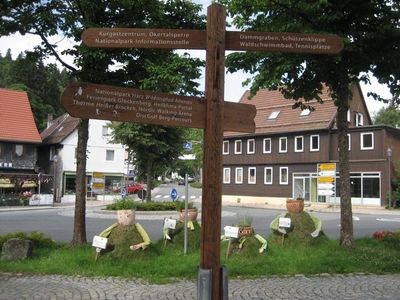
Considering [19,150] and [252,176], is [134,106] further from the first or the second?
[19,150]

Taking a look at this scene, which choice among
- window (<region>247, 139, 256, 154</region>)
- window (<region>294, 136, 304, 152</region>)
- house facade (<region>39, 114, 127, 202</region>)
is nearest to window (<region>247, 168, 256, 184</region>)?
window (<region>247, 139, 256, 154</region>)

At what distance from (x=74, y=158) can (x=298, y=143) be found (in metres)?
22.3

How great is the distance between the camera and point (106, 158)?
54188mm

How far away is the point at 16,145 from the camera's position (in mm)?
47531

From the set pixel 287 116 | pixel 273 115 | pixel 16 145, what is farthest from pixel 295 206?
pixel 16 145

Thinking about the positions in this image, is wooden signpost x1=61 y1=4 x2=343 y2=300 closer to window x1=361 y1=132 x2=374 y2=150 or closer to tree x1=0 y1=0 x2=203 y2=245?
tree x1=0 y1=0 x2=203 y2=245

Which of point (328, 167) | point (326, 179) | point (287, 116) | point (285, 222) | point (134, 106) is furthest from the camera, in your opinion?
point (287, 116)

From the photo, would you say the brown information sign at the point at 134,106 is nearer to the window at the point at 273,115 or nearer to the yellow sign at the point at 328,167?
the yellow sign at the point at 328,167

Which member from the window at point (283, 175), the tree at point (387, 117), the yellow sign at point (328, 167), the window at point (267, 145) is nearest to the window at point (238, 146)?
the window at point (267, 145)

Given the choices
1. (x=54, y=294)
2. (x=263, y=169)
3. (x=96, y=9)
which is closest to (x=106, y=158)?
(x=263, y=169)

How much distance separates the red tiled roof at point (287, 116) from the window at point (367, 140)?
2969mm

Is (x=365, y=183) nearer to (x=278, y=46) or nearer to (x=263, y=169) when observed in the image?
(x=263, y=169)

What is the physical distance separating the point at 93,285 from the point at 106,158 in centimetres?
4675

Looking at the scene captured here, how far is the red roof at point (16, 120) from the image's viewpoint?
47500mm
